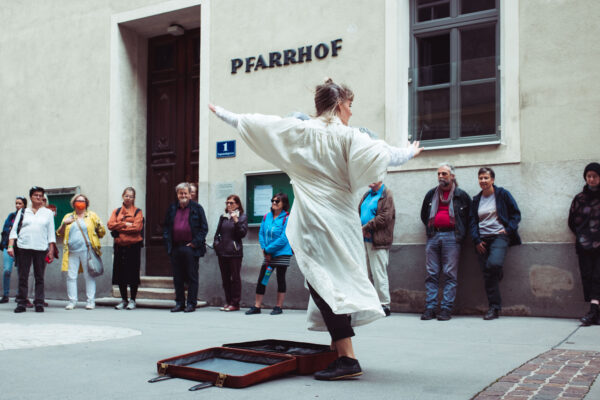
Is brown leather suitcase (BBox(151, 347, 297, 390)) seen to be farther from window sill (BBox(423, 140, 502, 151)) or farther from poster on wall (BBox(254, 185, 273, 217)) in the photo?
poster on wall (BBox(254, 185, 273, 217))

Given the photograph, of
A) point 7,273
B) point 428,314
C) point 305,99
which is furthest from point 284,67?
point 7,273

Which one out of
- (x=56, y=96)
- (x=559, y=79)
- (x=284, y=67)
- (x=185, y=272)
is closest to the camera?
(x=559, y=79)

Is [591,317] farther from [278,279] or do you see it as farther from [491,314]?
[278,279]

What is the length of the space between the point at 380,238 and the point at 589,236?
2418mm

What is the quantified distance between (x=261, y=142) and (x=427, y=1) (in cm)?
556

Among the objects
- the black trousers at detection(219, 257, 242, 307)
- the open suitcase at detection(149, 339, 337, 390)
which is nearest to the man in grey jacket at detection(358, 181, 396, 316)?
the black trousers at detection(219, 257, 242, 307)

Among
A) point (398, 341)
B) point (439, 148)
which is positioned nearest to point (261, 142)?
point (398, 341)

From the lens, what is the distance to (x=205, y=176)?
10703 mm

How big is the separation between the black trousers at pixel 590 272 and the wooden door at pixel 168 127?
6735mm

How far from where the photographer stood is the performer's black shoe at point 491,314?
7.63m

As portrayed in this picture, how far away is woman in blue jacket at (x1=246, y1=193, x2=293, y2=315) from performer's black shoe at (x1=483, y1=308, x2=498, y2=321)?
8.84 feet

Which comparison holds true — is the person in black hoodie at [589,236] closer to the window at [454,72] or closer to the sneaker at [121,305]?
the window at [454,72]

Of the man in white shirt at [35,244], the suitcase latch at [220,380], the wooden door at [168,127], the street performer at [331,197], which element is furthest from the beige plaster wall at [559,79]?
the man in white shirt at [35,244]

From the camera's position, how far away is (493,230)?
780cm
